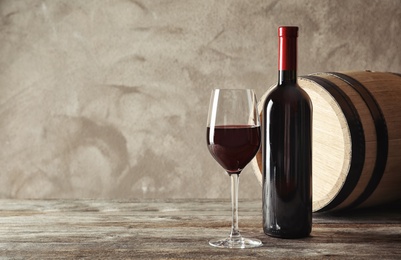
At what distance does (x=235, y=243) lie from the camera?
1.04 m

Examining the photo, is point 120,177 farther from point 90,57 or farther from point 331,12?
point 331,12

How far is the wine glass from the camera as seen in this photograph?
40.4 inches

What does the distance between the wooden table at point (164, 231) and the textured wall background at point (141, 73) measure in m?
1.29

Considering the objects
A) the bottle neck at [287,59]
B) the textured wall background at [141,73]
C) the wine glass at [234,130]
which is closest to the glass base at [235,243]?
the wine glass at [234,130]

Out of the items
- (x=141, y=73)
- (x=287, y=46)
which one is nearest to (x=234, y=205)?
(x=287, y=46)

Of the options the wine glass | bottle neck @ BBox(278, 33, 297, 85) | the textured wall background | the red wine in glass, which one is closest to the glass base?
the wine glass

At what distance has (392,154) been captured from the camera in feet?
4.44

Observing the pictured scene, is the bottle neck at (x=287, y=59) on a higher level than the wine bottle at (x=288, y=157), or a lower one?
higher

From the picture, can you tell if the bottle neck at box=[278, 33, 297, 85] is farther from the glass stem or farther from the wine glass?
the glass stem

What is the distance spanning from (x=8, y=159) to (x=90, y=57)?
2.06ft

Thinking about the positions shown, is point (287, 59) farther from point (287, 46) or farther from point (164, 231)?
point (164, 231)

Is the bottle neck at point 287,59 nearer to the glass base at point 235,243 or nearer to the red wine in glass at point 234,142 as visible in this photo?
the red wine in glass at point 234,142

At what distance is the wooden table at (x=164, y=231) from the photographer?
0.99 meters

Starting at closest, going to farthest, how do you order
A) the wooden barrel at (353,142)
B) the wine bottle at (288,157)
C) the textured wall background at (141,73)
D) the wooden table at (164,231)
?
the wooden table at (164,231), the wine bottle at (288,157), the wooden barrel at (353,142), the textured wall background at (141,73)
